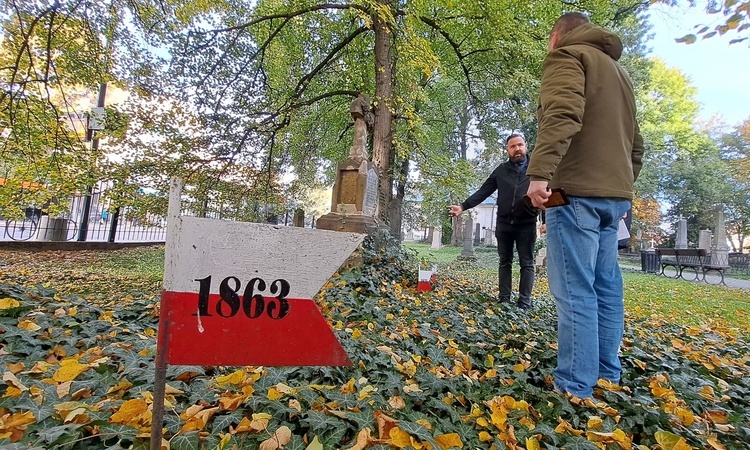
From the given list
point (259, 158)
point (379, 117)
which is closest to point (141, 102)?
point (259, 158)

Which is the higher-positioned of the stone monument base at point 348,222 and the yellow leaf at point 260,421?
the stone monument base at point 348,222

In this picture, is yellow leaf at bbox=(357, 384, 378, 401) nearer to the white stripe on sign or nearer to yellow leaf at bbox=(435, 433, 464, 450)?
yellow leaf at bbox=(435, 433, 464, 450)

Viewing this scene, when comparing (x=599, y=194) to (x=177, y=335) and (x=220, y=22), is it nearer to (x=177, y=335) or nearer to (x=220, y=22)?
(x=177, y=335)

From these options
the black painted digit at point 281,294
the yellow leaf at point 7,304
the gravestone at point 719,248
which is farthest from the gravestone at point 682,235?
the yellow leaf at point 7,304

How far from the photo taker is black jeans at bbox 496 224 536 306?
393 centimetres

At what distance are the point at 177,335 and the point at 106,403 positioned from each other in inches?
25.7

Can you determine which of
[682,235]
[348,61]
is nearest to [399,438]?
[348,61]

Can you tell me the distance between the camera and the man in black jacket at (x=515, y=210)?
3.84 metres

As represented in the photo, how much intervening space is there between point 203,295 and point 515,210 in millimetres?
3444

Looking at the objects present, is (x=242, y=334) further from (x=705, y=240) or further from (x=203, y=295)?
(x=705, y=240)

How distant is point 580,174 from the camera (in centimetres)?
190

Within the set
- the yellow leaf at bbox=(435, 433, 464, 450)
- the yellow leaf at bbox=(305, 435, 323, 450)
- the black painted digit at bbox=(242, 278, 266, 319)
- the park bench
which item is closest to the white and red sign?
the black painted digit at bbox=(242, 278, 266, 319)

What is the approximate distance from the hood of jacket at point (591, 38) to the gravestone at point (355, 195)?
3.85m

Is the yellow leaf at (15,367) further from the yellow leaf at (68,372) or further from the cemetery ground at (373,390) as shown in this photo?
the yellow leaf at (68,372)
